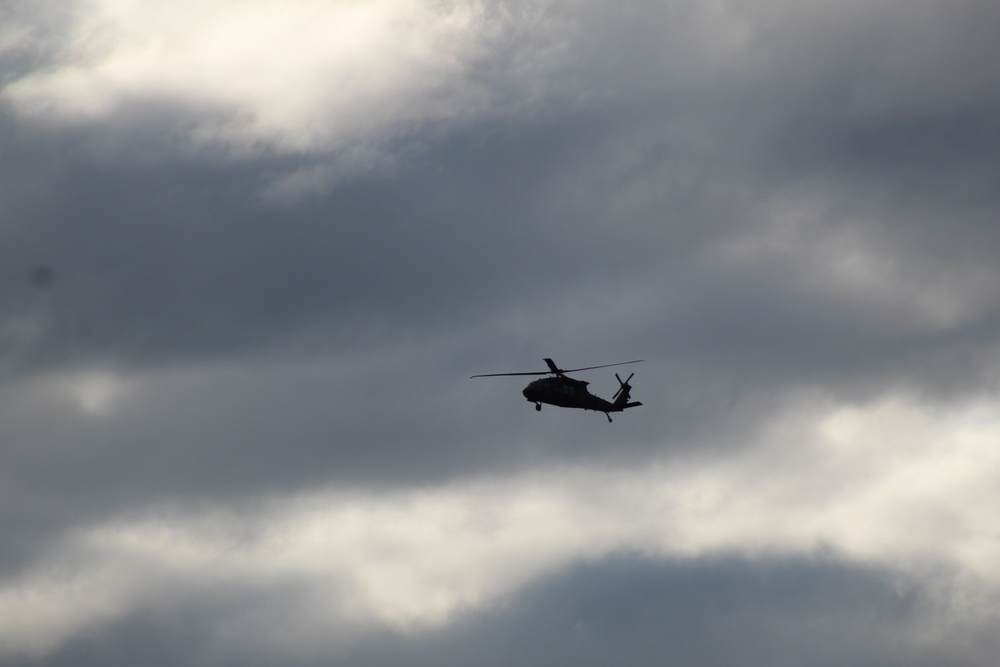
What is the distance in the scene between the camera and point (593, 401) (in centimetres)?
19938

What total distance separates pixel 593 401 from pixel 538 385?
8312 millimetres

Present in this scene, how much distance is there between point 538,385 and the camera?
648 feet
